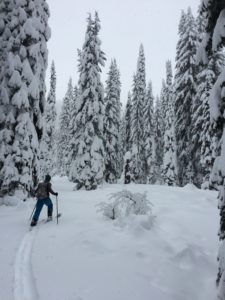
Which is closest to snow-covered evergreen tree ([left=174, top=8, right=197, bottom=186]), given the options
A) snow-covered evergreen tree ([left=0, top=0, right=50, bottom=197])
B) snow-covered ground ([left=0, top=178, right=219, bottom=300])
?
snow-covered evergreen tree ([left=0, top=0, right=50, bottom=197])

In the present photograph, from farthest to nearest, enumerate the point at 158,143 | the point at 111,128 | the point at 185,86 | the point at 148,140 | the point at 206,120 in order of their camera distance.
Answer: the point at 158,143 < the point at 148,140 < the point at 111,128 < the point at 185,86 < the point at 206,120

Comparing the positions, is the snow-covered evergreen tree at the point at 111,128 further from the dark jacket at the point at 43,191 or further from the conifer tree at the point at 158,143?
the dark jacket at the point at 43,191

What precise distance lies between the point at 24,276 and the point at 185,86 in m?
27.1

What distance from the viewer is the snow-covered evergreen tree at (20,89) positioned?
16578 mm

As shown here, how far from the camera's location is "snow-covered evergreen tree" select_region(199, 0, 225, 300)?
581 cm

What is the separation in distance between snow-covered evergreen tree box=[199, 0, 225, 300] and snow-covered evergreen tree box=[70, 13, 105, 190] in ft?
62.4

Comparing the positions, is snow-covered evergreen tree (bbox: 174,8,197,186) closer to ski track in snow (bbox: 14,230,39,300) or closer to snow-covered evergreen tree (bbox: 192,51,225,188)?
snow-covered evergreen tree (bbox: 192,51,225,188)

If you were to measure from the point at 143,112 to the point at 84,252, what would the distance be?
41.2 m

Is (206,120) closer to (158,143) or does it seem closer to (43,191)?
(43,191)

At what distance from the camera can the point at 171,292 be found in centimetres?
649

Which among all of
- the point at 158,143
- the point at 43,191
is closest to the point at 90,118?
the point at 43,191

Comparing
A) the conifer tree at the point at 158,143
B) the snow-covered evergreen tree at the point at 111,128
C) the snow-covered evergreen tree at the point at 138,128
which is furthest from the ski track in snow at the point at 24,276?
the conifer tree at the point at 158,143

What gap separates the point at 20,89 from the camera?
1698 centimetres

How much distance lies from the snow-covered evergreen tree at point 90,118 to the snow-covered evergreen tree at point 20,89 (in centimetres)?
801
